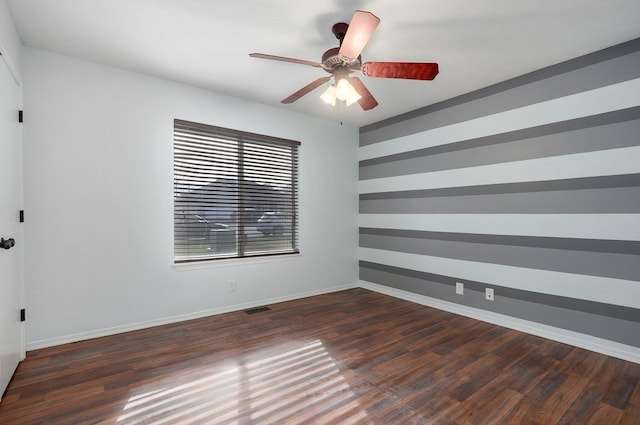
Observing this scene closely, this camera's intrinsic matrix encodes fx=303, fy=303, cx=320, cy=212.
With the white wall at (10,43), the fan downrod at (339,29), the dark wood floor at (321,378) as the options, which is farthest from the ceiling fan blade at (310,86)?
the dark wood floor at (321,378)

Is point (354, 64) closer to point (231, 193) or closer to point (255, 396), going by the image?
point (231, 193)

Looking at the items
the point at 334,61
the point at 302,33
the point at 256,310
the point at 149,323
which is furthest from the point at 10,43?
the point at 256,310

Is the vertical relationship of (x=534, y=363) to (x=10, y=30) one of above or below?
below

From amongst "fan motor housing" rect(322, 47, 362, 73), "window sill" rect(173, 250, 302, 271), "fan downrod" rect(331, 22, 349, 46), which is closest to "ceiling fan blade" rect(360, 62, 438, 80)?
"fan motor housing" rect(322, 47, 362, 73)

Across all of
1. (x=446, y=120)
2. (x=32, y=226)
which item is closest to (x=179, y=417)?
(x=32, y=226)

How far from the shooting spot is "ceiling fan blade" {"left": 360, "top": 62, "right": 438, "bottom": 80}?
6.55ft

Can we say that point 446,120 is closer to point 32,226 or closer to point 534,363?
point 534,363

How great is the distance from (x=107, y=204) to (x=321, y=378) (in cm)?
248

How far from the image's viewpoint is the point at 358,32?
5.78ft

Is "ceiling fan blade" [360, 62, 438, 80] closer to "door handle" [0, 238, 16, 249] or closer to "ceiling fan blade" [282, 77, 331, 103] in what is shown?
"ceiling fan blade" [282, 77, 331, 103]

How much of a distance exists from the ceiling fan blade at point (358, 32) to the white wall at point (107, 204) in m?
2.05

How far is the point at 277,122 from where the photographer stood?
3.97 m

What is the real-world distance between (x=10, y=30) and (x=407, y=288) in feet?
14.9

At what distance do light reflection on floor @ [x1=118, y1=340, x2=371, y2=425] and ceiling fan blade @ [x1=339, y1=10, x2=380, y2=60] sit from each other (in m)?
2.23
